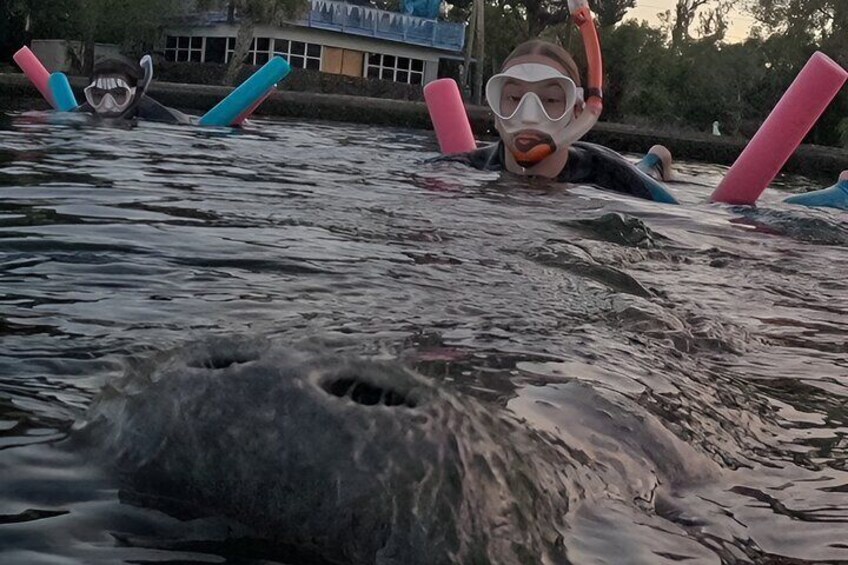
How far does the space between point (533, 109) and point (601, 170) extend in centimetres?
87

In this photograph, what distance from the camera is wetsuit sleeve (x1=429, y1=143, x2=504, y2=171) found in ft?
26.5

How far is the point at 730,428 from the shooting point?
2213 millimetres

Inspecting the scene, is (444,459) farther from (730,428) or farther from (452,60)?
(452,60)

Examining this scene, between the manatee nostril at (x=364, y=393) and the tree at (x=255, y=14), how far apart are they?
29849mm

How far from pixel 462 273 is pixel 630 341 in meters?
1.02

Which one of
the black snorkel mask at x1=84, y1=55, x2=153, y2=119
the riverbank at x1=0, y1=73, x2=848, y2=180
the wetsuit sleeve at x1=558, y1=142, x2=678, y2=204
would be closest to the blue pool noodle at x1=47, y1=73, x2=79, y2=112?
the black snorkel mask at x1=84, y1=55, x2=153, y2=119

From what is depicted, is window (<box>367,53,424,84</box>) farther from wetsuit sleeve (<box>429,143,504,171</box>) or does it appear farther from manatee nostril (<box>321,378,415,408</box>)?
manatee nostril (<box>321,378,415,408</box>)

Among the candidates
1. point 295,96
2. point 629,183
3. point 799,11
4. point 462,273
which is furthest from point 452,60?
point 462,273

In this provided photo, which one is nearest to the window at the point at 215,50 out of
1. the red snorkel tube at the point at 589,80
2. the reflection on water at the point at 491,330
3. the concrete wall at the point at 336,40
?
the concrete wall at the point at 336,40

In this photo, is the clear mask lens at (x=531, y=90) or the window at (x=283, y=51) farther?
the window at (x=283, y=51)

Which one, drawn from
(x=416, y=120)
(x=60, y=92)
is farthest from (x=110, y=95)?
(x=416, y=120)

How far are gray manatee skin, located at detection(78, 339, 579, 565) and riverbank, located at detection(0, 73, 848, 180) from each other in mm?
16718

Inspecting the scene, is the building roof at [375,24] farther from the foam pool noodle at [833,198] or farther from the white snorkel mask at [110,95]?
the foam pool noodle at [833,198]

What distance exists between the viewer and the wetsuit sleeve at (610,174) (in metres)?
7.43
